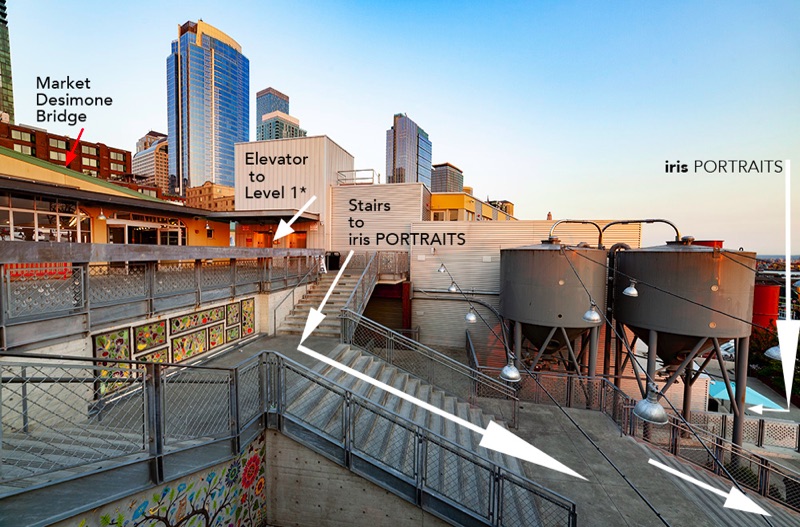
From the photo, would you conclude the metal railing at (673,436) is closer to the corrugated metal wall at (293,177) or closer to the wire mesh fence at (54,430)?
the wire mesh fence at (54,430)

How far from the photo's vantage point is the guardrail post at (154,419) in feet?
12.7

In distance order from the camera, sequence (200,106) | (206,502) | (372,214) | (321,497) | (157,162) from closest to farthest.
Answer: (206,502) → (321,497) → (372,214) → (200,106) → (157,162)

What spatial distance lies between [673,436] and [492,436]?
15.2ft

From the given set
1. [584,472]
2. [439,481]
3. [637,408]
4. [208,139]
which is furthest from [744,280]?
[208,139]

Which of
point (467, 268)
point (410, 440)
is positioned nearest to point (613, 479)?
point (410, 440)

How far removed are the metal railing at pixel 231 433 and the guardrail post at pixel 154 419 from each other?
11 millimetres

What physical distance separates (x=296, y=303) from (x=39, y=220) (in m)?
8.90

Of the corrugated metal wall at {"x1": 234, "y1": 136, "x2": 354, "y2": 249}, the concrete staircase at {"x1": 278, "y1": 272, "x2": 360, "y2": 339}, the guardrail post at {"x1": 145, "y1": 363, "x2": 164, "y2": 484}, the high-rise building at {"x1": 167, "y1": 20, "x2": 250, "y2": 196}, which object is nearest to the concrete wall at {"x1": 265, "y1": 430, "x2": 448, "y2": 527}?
the guardrail post at {"x1": 145, "y1": 363, "x2": 164, "y2": 484}

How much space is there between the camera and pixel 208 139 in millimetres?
169000

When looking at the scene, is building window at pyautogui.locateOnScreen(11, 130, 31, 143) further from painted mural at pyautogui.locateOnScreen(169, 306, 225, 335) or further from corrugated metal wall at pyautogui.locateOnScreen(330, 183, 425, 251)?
painted mural at pyautogui.locateOnScreen(169, 306, 225, 335)

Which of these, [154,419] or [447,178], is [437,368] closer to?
[154,419]

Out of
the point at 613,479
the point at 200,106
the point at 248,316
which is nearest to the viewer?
the point at 613,479

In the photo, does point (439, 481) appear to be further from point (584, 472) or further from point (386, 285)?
point (386, 285)

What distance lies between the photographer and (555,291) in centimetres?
1020
